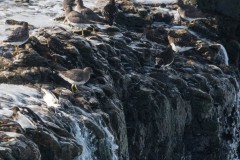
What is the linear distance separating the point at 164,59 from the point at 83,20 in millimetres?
2710

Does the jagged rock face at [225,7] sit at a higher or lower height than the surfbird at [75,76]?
lower

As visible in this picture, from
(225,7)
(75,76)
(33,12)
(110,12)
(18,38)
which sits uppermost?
(18,38)

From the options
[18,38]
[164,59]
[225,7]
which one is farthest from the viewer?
[225,7]

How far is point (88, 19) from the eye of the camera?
2273 centimetres

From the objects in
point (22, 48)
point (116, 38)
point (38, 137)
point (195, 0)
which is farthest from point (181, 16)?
point (38, 137)

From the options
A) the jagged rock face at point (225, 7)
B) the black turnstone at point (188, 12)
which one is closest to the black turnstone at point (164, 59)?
the black turnstone at point (188, 12)

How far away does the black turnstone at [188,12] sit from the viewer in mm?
26047

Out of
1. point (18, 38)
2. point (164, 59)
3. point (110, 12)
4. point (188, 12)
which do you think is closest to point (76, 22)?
point (110, 12)

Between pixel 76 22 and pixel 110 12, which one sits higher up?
pixel 76 22

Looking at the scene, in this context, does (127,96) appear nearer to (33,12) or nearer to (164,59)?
(164,59)

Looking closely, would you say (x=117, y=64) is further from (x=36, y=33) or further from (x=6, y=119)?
(x=6, y=119)

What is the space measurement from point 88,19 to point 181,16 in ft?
15.6

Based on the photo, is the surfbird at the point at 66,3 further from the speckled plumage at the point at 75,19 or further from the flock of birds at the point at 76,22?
the speckled plumage at the point at 75,19

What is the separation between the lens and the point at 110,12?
24.2 m
